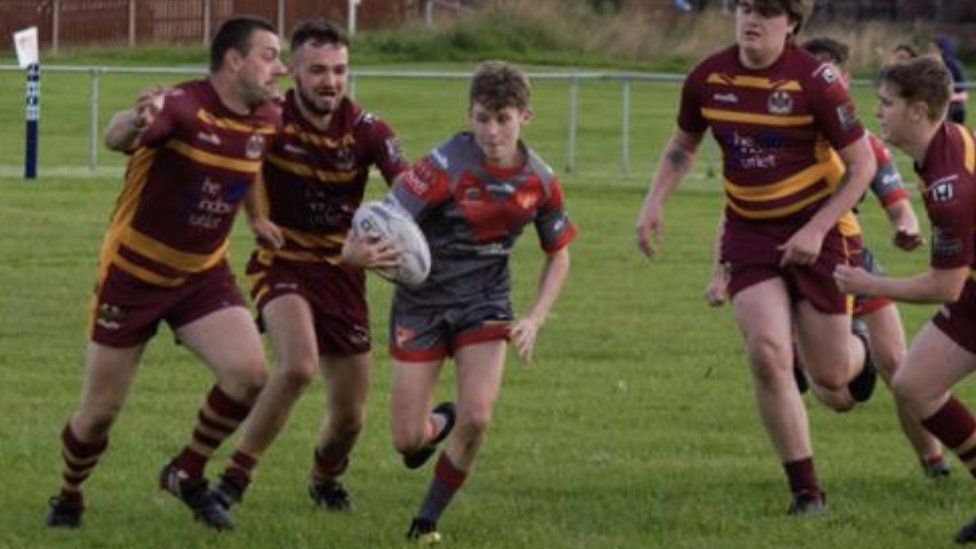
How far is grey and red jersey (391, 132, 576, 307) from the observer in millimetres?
9195

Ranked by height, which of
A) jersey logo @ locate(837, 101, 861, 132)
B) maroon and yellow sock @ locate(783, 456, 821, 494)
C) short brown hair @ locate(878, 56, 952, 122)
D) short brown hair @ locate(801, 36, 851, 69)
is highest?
short brown hair @ locate(878, 56, 952, 122)

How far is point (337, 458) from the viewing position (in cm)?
989

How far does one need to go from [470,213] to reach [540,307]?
0.45 metres

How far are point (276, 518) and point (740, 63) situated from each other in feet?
8.48

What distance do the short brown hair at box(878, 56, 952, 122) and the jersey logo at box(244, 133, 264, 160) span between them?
2.34 m

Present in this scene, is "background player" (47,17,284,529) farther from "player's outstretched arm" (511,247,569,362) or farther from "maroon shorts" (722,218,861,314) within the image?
"maroon shorts" (722,218,861,314)

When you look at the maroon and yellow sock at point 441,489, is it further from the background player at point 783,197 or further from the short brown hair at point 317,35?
the short brown hair at point 317,35

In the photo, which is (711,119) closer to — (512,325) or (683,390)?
(512,325)

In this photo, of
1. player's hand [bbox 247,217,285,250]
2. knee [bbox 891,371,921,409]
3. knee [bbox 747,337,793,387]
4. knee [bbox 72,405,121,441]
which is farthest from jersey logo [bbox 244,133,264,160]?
knee [bbox 891,371,921,409]

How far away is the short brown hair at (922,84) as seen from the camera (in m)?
8.99

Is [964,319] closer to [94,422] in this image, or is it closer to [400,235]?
[400,235]

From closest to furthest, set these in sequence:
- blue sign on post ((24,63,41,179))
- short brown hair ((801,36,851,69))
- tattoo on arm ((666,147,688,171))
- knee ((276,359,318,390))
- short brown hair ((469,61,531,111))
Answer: short brown hair ((469,61,531,111))
knee ((276,359,318,390))
tattoo on arm ((666,147,688,171))
short brown hair ((801,36,851,69))
blue sign on post ((24,63,41,179))

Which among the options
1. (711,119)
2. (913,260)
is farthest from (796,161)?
(913,260)

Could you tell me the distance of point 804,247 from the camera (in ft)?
31.1
